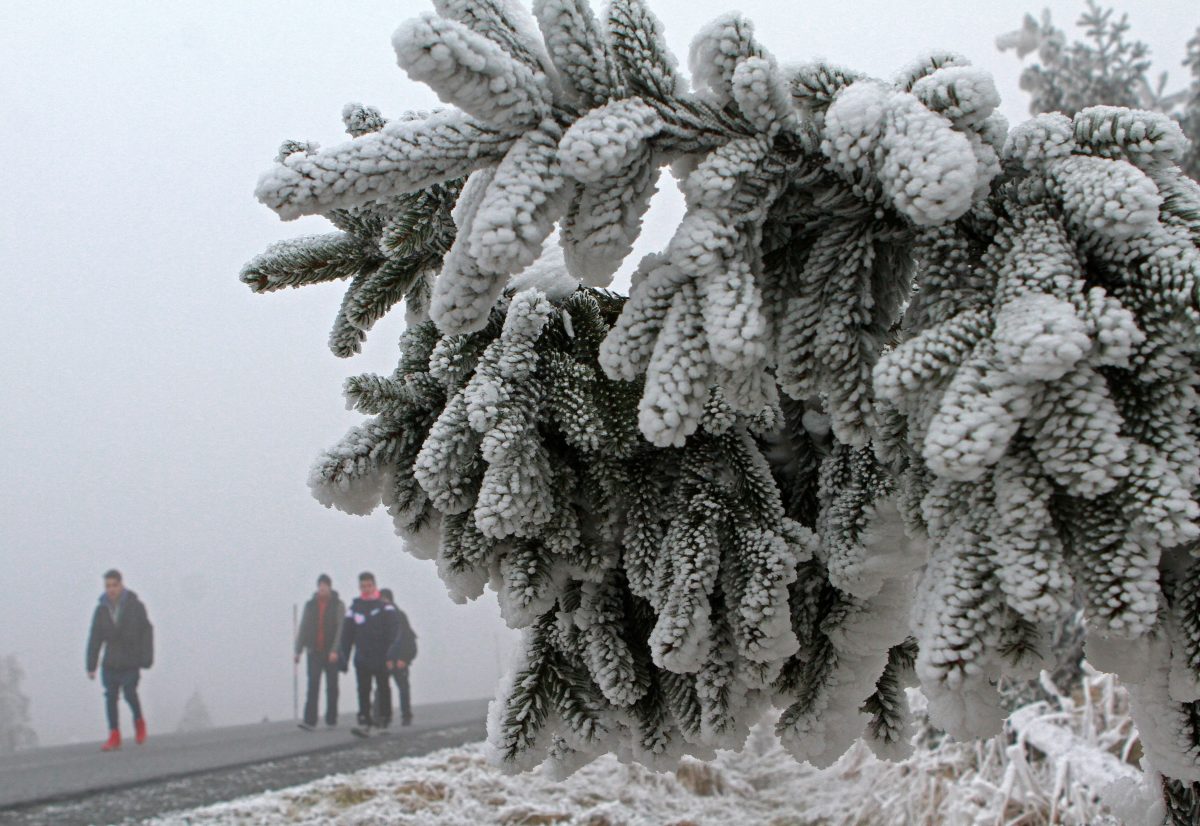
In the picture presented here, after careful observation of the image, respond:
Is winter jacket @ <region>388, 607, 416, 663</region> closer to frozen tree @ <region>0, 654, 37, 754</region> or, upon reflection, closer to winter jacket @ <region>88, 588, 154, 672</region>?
winter jacket @ <region>88, 588, 154, 672</region>

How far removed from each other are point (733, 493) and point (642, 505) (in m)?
0.10

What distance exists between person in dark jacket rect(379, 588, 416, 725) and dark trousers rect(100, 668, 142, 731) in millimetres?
1935

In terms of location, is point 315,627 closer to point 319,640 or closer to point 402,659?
point 319,640

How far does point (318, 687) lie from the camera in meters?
8.06

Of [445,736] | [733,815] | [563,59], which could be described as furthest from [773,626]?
[445,736]

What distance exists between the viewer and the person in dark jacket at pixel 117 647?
6.64 m

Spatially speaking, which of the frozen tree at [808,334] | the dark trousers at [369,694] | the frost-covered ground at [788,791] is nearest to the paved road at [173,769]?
the dark trousers at [369,694]

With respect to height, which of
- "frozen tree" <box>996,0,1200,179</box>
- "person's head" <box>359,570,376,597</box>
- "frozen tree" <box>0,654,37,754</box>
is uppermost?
"frozen tree" <box>996,0,1200,179</box>

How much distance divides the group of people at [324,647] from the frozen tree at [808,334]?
6.69 metres

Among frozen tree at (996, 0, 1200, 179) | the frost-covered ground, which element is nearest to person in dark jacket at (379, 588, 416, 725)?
the frost-covered ground

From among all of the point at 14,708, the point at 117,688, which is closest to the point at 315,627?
the point at 117,688

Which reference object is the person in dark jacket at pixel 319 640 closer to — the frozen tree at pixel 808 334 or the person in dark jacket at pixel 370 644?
the person in dark jacket at pixel 370 644

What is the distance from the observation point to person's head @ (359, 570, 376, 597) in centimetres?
757

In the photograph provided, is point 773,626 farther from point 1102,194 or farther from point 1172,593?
point 1102,194
